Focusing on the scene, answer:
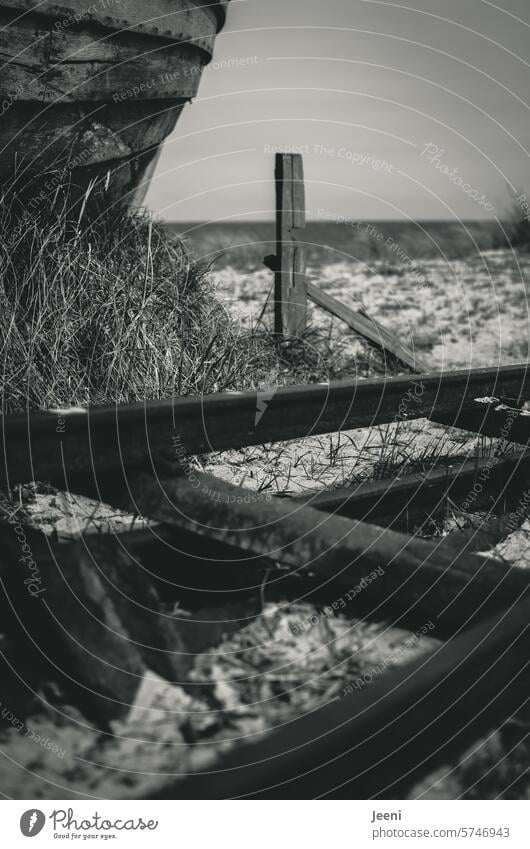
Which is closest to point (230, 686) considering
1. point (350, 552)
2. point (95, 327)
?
point (350, 552)

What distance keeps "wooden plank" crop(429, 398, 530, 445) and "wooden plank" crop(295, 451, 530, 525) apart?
104 millimetres

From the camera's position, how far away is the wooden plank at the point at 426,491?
9.40 ft

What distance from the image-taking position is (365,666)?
6.83 ft

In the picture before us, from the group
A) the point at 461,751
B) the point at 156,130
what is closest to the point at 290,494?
the point at 461,751

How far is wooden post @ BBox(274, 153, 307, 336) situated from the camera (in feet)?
19.1

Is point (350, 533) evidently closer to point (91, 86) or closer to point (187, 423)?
point (187, 423)

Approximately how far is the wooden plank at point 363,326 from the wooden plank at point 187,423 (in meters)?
2.30

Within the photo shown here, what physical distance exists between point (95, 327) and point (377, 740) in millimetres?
3146

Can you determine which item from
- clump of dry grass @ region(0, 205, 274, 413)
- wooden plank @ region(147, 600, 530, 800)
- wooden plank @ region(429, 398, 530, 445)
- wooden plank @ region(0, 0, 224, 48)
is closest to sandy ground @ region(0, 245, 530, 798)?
wooden plank @ region(147, 600, 530, 800)

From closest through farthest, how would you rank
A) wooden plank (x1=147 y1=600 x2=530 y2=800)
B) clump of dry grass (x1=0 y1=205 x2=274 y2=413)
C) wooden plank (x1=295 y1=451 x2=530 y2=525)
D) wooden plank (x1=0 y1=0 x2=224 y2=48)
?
wooden plank (x1=147 y1=600 x2=530 y2=800) < wooden plank (x1=295 y1=451 x2=530 y2=525) < clump of dry grass (x1=0 y1=205 x2=274 y2=413) < wooden plank (x1=0 y1=0 x2=224 y2=48)

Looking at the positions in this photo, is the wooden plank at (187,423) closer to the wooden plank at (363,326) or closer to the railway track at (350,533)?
the railway track at (350,533)

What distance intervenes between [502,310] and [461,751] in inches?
341

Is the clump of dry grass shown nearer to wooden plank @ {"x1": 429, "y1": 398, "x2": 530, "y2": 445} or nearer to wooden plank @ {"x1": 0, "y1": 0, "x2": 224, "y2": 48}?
wooden plank @ {"x1": 0, "y1": 0, "x2": 224, "y2": 48}

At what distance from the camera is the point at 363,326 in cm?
596
